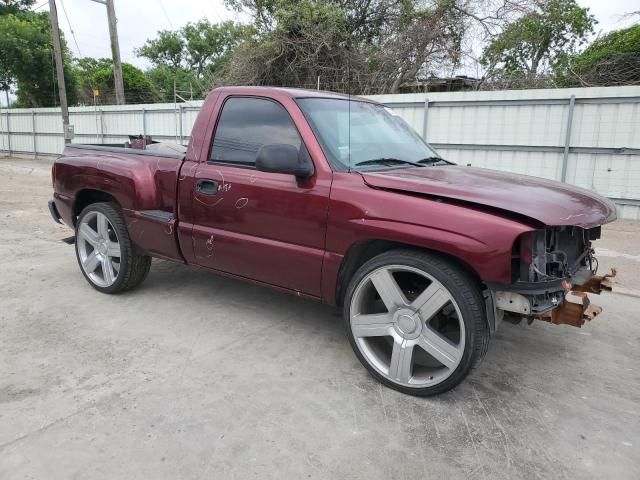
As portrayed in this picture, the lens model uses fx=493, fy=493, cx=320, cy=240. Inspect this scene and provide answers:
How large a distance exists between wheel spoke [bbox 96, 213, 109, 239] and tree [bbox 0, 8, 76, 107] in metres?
24.2

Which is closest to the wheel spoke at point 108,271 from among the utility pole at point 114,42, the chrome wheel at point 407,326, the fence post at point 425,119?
the chrome wheel at point 407,326

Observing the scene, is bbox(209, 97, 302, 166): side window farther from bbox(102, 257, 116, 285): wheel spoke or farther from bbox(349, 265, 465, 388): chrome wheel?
bbox(102, 257, 116, 285): wheel spoke

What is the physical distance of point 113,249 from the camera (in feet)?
14.5

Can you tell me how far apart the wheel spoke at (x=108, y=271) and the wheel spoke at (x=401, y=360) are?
9.10ft

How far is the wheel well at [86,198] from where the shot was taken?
4.58 meters

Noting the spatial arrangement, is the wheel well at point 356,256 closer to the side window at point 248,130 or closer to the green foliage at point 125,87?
the side window at point 248,130

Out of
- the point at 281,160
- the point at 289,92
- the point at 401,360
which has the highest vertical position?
the point at 289,92

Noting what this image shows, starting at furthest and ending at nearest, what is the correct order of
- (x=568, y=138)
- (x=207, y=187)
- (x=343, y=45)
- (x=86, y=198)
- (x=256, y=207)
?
1. (x=343, y=45)
2. (x=568, y=138)
3. (x=86, y=198)
4. (x=207, y=187)
5. (x=256, y=207)

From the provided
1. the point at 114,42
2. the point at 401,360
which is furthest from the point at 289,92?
the point at 114,42

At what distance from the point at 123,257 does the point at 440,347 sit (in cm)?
287

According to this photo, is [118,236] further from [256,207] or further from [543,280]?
[543,280]

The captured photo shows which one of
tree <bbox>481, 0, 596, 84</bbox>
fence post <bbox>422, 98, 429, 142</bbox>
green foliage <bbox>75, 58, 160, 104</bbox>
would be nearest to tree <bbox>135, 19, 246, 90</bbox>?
green foliage <bbox>75, 58, 160, 104</bbox>

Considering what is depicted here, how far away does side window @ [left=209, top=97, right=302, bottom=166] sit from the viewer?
11.3ft

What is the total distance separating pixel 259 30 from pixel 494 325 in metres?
15.4
